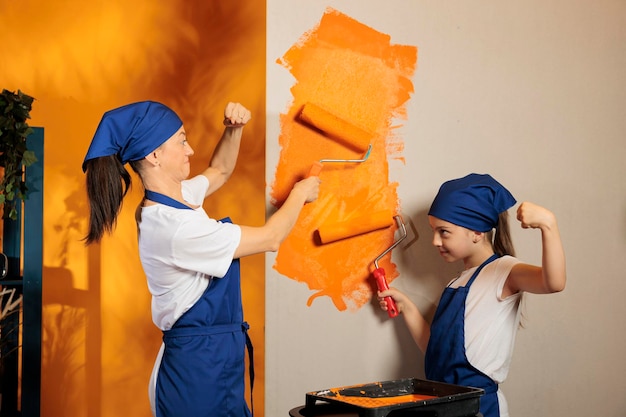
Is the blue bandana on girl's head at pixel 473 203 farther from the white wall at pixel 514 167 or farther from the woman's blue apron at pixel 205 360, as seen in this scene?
the woman's blue apron at pixel 205 360

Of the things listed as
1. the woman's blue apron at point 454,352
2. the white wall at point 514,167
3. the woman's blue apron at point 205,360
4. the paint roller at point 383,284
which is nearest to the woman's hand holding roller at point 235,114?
the white wall at point 514,167

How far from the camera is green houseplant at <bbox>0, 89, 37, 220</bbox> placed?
2670mm

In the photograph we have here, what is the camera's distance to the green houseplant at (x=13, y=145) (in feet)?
8.76

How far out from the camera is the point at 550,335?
A: 2.53 meters

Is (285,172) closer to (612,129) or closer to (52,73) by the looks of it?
(612,129)

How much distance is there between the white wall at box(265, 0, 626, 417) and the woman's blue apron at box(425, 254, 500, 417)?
0.19 meters

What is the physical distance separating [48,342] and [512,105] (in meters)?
2.08

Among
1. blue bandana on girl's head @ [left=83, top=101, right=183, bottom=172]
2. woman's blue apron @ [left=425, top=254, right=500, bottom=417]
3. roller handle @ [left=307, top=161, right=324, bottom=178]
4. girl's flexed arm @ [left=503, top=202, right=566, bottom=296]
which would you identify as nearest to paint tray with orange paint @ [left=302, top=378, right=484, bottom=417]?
woman's blue apron @ [left=425, top=254, right=500, bottom=417]

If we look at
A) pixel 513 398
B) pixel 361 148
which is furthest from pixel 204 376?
pixel 513 398

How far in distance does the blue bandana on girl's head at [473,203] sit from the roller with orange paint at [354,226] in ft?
0.59

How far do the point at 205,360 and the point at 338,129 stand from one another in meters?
0.78

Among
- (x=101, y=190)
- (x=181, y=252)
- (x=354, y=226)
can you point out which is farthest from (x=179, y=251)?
(x=354, y=226)

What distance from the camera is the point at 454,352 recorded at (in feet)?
6.82

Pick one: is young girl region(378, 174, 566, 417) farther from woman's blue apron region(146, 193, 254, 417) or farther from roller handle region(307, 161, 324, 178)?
woman's blue apron region(146, 193, 254, 417)
